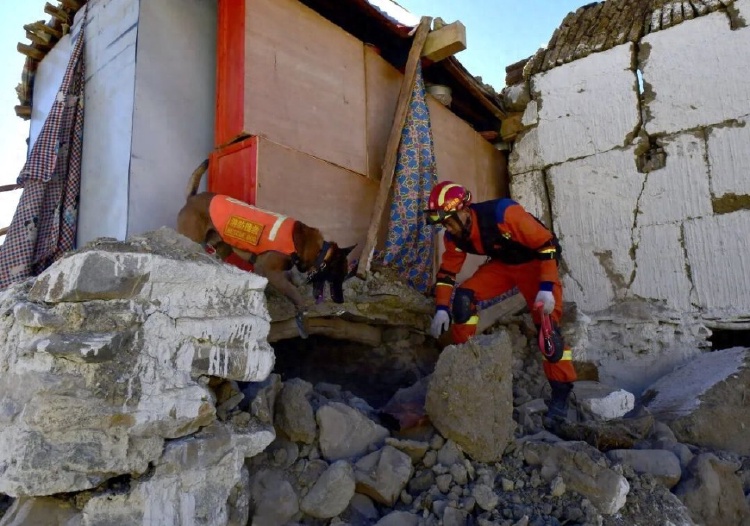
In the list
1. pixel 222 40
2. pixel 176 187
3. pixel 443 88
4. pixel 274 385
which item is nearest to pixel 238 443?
pixel 274 385

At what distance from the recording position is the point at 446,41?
13.2 feet

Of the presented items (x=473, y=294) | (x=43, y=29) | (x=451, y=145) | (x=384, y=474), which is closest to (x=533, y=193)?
(x=451, y=145)

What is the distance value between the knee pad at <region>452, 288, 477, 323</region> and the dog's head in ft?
2.62

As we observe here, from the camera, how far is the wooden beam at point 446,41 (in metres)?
3.98

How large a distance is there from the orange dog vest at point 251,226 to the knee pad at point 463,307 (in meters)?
1.32

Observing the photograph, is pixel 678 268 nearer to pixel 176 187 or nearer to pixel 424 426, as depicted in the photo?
pixel 424 426

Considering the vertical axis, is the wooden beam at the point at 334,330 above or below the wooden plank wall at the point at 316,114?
below

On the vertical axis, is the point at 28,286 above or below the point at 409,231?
below

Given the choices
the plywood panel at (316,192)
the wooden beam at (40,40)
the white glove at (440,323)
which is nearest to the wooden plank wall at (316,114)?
the plywood panel at (316,192)

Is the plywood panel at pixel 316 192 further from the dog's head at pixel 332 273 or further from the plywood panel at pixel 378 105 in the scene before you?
the dog's head at pixel 332 273

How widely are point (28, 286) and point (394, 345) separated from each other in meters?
2.46

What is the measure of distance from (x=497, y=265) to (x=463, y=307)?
507 mm

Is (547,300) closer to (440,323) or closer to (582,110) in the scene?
(440,323)

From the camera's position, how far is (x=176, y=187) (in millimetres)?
3195
